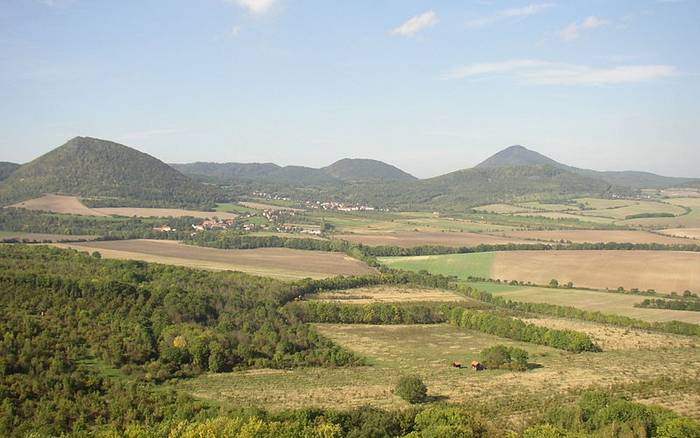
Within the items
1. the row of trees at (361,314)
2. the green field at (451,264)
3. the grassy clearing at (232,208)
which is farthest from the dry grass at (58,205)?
the row of trees at (361,314)

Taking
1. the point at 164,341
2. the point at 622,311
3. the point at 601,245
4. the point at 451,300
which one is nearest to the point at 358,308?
the point at 451,300

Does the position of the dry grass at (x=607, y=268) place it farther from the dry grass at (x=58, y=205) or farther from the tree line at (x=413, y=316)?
the dry grass at (x=58, y=205)

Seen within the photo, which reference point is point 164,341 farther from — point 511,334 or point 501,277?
point 501,277

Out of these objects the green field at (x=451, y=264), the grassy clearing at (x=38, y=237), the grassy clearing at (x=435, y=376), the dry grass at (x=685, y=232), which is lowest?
the grassy clearing at (x=435, y=376)

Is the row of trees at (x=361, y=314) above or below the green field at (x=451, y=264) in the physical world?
below

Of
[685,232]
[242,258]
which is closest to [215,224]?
[242,258]

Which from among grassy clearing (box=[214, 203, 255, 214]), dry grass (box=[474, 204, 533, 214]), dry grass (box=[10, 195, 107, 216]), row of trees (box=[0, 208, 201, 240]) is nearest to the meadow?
row of trees (box=[0, 208, 201, 240])

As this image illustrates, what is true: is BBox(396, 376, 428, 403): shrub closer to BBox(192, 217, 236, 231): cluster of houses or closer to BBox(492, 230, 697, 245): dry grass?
BBox(492, 230, 697, 245): dry grass
